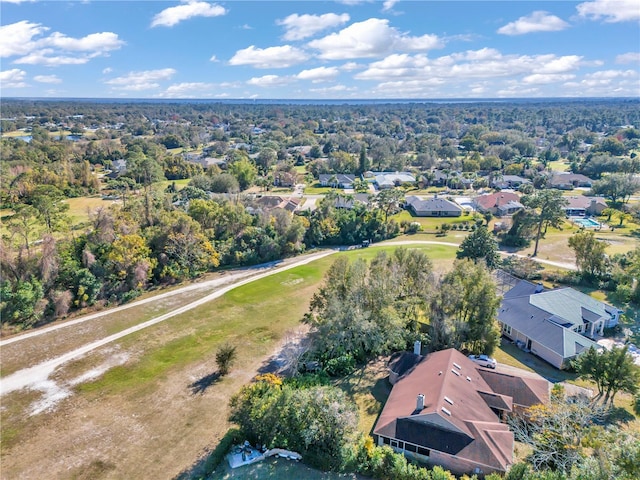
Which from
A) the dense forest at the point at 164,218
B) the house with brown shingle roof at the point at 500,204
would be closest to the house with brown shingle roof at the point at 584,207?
the dense forest at the point at 164,218

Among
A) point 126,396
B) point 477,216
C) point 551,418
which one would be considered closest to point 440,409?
point 551,418

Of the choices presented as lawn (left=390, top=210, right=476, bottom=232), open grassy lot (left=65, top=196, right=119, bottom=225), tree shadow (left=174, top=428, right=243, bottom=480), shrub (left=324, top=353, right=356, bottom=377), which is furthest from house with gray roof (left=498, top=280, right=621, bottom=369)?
open grassy lot (left=65, top=196, right=119, bottom=225)

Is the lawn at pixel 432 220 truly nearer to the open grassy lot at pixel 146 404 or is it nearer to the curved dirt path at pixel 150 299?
the curved dirt path at pixel 150 299

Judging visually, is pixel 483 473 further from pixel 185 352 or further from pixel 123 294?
pixel 123 294

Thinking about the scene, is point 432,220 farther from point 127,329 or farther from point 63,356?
point 63,356

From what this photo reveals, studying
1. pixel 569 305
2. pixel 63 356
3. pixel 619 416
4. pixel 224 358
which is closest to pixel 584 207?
pixel 569 305

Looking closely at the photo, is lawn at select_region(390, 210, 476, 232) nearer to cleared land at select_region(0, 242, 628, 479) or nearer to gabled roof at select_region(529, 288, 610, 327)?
gabled roof at select_region(529, 288, 610, 327)
